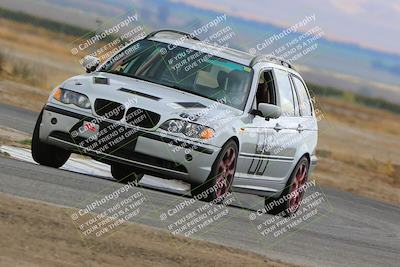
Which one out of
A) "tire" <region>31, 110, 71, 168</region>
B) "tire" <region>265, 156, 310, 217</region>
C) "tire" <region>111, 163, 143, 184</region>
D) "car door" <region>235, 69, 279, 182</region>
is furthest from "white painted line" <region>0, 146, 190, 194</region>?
"car door" <region>235, 69, 279, 182</region>

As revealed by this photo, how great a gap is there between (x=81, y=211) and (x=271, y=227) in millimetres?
3106

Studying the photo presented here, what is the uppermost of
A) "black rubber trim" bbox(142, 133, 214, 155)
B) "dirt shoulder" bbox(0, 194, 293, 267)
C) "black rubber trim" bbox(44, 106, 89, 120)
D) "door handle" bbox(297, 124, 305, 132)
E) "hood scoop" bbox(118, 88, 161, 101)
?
"dirt shoulder" bbox(0, 194, 293, 267)

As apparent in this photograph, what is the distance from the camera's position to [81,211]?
8.87m

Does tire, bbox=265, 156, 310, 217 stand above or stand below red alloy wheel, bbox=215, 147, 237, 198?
below

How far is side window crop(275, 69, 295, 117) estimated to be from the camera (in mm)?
13648

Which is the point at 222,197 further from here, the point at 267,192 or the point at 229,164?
the point at 267,192

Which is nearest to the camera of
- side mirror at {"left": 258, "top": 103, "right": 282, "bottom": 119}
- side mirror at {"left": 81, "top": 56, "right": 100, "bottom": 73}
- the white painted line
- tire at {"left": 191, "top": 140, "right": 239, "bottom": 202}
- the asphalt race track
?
the asphalt race track

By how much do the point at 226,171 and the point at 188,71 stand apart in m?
1.48

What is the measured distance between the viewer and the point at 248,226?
11.0 meters

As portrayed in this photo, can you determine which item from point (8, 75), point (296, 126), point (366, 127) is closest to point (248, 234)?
point (296, 126)

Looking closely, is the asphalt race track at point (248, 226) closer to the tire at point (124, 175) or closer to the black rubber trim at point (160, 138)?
the black rubber trim at point (160, 138)

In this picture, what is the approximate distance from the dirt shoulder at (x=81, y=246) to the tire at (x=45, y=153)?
120 inches

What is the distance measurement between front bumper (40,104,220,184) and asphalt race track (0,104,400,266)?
0.28 m

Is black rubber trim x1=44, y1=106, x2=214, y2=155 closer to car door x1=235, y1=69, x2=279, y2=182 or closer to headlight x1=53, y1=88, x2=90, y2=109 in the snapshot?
headlight x1=53, y1=88, x2=90, y2=109
